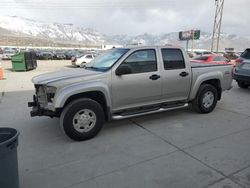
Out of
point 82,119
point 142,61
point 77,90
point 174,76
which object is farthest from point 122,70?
point 174,76

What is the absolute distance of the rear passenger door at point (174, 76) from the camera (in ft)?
17.6

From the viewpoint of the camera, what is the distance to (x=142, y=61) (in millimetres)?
5094

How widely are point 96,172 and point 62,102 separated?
1.44m

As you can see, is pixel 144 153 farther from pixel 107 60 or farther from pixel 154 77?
pixel 107 60

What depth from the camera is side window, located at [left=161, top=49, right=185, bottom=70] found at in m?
5.40

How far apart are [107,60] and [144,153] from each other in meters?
2.23

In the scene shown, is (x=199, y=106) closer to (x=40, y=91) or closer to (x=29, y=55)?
(x=40, y=91)

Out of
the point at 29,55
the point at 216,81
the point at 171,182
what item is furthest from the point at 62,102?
the point at 29,55

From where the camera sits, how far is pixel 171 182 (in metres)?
3.16

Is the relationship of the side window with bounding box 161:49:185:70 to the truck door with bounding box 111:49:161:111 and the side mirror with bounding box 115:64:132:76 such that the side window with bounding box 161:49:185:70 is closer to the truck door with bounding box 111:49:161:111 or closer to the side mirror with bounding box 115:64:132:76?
the truck door with bounding box 111:49:161:111

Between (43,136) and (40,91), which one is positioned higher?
(40,91)

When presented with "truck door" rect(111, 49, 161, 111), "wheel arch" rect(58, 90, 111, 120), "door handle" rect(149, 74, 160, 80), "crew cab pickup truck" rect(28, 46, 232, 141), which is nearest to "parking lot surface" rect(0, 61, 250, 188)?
"crew cab pickup truck" rect(28, 46, 232, 141)

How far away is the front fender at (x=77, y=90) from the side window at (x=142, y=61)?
2.38 ft

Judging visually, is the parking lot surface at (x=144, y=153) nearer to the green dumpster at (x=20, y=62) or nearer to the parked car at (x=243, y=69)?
the parked car at (x=243, y=69)
